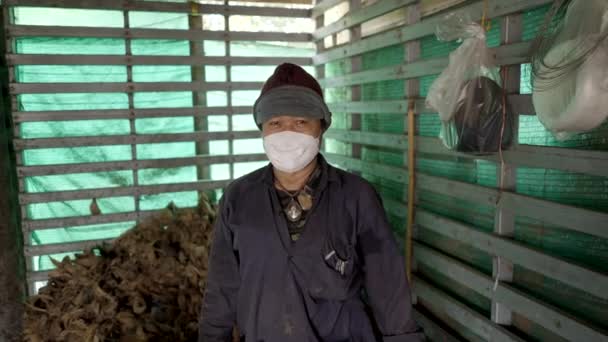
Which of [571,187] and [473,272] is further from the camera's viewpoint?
[473,272]

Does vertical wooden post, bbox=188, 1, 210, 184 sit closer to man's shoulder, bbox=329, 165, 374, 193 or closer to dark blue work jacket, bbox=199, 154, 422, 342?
dark blue work jacket, bbox=199, 154, 422, 342

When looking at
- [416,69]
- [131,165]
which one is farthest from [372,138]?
[131,165]

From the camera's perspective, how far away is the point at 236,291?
2232 mm

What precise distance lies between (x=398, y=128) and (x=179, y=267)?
2.15m

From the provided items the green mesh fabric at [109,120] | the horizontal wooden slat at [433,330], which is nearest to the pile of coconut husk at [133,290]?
the green mesh fabric at [109,120]

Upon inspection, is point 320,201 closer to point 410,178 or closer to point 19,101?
point 410,178

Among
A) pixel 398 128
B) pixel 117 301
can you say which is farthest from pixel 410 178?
pixel 117 301

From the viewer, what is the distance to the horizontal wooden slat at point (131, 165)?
4.26 m

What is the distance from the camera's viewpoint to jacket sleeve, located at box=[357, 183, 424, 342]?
1981 millimetres

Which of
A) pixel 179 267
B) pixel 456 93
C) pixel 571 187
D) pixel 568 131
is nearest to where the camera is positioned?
pixel 568 131

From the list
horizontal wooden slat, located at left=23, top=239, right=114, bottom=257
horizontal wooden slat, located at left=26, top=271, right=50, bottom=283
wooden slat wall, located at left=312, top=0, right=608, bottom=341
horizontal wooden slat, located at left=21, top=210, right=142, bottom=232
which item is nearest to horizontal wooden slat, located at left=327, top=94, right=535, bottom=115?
wooden slat wall, located at left=312, top=0, right=608, bottom=341

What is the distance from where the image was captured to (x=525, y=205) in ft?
7.24

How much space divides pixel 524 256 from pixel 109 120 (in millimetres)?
3822

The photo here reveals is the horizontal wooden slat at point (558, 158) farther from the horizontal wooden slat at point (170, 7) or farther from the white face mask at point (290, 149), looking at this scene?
the horizontal wooden slat at point (170, 7)
